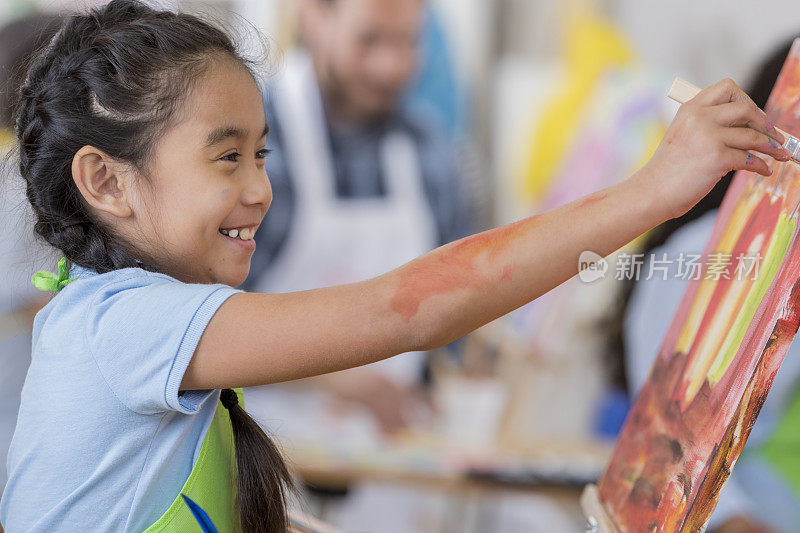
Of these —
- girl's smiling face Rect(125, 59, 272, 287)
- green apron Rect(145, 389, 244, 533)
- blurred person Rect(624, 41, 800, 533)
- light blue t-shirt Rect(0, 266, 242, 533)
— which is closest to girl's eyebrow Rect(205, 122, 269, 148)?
girl's smiling face Rect(125, 59, 272, 287)

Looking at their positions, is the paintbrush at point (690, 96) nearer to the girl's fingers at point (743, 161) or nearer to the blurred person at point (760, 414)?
the girl's fingers at point (743, 161)

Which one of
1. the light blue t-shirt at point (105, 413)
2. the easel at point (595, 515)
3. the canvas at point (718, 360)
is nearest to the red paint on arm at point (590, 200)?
the canvas at point (718, 360)

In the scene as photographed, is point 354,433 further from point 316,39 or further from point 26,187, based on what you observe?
point 26,187

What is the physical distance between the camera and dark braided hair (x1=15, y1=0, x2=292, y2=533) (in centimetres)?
65

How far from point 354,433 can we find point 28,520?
125 centimetres

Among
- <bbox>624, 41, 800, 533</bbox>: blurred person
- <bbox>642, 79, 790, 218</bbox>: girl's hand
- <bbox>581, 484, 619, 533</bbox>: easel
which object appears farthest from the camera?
<bbox>624, 41, 800, 533</bbox>: blurred person

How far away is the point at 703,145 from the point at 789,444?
1044mm

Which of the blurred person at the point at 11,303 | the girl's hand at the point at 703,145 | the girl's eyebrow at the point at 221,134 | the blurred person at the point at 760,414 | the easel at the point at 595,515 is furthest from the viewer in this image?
the blurred person at the point at 11,303

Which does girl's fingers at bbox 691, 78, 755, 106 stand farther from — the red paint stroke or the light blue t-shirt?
the light blue t-shirt

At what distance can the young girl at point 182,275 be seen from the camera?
54cm

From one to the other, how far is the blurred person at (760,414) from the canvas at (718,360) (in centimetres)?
39

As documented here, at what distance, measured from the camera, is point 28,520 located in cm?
67

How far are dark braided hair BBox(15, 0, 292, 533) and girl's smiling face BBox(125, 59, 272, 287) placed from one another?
0.05 feet

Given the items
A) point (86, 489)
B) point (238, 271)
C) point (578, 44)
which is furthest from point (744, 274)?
point (578, 44)
